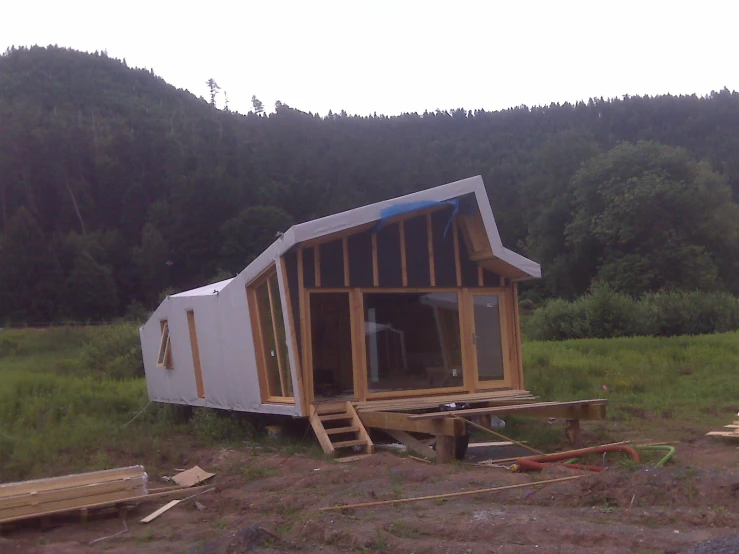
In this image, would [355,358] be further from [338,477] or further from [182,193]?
[182,193]

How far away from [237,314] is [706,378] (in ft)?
39.0

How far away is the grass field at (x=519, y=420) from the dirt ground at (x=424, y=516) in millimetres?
3047

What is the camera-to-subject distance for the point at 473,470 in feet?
31.0

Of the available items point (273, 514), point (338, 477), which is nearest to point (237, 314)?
point (338, 477)

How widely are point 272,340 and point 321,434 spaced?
1932 mm

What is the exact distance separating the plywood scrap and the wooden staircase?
1637 mm

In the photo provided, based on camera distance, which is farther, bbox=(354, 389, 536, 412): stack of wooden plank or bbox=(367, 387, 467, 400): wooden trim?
bbox=(367, 387, 467, 400): wooden trim

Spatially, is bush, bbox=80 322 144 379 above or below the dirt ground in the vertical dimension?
below

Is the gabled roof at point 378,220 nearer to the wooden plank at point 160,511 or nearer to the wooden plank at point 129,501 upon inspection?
the wooden plank at point 129,501

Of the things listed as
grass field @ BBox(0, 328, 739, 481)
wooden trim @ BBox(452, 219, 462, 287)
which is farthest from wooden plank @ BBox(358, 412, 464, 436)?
wooden trim @ BBox(452, 219, 462, 287)

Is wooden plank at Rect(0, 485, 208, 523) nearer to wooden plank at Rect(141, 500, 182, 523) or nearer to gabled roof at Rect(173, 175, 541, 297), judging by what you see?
wooden plank at Rect(141, 500, 182, 523)

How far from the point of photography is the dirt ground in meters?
5.99

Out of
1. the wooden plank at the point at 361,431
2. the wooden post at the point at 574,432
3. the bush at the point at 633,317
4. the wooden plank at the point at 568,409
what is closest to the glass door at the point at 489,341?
the wooden plank at the point at 568,409

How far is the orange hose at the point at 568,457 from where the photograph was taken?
9.03m
